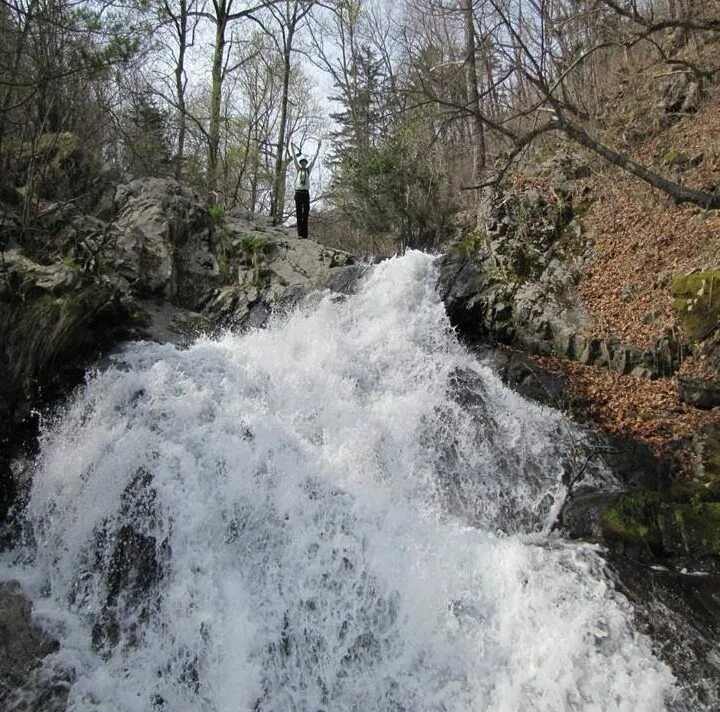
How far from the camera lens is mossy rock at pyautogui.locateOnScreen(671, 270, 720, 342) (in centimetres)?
858

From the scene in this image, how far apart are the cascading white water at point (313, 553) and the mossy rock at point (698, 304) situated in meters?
2.66

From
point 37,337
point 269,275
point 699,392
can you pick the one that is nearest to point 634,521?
point 699,392

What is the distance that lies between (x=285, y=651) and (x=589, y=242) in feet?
29.0

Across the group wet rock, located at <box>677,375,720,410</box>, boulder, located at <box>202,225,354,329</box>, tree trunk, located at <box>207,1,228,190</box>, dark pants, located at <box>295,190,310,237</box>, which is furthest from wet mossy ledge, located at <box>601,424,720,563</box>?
tree trunk, located at <box>207,1,228,190</box>

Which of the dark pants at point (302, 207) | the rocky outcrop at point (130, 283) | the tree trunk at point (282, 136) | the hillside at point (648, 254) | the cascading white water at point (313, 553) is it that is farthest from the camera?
the tree trunk at point (282, 136)

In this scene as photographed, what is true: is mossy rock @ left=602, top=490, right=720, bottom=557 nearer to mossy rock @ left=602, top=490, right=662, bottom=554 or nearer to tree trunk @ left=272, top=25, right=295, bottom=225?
mossy rock @ left=602, top=490, right=662, bottom=554

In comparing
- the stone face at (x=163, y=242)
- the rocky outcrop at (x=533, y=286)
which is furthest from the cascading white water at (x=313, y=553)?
the stone face at (x=163, y=242)

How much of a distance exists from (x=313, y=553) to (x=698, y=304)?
665 cm

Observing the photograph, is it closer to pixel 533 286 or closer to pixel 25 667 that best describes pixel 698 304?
pixel 533 286

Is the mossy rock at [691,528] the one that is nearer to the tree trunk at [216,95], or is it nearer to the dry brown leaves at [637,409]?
the dry brown leaves at [637,409]

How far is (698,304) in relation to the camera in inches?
344

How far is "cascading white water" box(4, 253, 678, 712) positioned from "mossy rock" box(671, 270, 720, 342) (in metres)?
2.66

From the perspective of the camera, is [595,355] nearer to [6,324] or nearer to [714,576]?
[714,576]

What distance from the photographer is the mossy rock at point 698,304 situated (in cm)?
858
